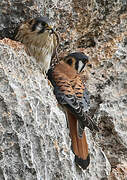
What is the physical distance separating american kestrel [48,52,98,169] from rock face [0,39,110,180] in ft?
0.18

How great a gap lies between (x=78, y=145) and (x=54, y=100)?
0.28 meters

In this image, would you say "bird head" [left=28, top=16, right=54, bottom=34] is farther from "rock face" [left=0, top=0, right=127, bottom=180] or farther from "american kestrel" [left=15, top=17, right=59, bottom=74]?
"rock face" [left=0, top=0, right=127, bottom=180]

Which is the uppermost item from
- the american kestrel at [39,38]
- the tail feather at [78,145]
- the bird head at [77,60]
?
the american kestrel at [39,38]

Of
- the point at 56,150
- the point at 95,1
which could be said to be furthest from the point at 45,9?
the point at 56,150

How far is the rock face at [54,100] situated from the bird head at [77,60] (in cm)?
16

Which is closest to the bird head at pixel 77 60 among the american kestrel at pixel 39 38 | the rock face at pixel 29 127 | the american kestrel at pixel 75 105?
the american kestrel at pixel 75 105

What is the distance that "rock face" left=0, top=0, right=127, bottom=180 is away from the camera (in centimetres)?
231

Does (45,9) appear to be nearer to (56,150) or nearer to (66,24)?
(66,24)

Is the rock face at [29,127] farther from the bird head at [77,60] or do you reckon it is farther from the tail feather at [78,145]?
the bird head at [77,60]

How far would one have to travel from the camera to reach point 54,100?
2.61 metres

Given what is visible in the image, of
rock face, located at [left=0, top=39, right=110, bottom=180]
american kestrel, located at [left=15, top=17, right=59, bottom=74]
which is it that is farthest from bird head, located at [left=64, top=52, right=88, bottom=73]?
rock face, located at [left=0, top=39, right=110, bottom=180]

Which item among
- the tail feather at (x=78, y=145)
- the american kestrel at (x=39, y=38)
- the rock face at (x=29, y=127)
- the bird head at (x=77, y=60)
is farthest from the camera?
the bird head at (x=77, y=60)

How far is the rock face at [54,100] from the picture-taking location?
90.8 inches

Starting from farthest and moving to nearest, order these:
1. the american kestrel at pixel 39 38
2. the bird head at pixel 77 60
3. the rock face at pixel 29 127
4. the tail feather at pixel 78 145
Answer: the bird head at pixel 77 60 < the american kestrel at pixel 39 38 < the tail feather at pixel 78 145 < the rock face at pixel 29 127
